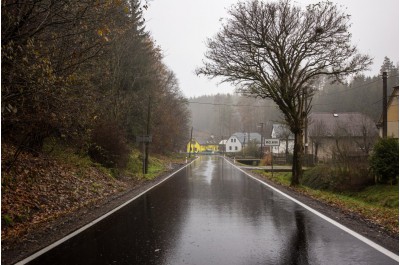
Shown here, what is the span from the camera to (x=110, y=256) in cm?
557

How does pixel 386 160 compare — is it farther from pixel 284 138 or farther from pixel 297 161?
pixel 284 138

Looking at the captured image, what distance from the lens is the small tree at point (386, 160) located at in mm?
16141

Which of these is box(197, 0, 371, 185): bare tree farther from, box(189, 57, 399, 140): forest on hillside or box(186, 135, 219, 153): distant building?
box(186, 135, 219, 153): distant building

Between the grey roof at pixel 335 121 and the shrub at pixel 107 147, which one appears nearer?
the shrub at pixel 107 147

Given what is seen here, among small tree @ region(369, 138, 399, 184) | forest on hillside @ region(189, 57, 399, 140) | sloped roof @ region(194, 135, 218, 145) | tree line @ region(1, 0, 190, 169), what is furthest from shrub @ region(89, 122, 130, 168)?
sloped roof @ region(194, 135, 218, 145)

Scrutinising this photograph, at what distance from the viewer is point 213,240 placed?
6.55m

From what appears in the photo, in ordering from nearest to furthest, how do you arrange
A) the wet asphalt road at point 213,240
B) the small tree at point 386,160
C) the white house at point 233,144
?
the wet asphalt road at point 213,240 → the small tree at point 386,160 → the white house at point 233,144

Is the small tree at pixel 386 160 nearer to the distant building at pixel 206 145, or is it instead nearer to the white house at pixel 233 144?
Answer: the white house at pixel 233 144

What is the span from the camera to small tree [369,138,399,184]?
16141 mm

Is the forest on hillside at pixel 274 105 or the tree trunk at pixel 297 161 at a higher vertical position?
the forest on hillside at pixel 274 105

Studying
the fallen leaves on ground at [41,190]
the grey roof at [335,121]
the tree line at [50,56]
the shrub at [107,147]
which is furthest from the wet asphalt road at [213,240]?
the grey roof at [335,121]

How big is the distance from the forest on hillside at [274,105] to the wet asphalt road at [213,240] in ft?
33.7

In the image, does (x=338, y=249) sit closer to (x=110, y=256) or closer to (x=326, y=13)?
(x=110, y=256)

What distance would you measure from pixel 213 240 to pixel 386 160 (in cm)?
1293
